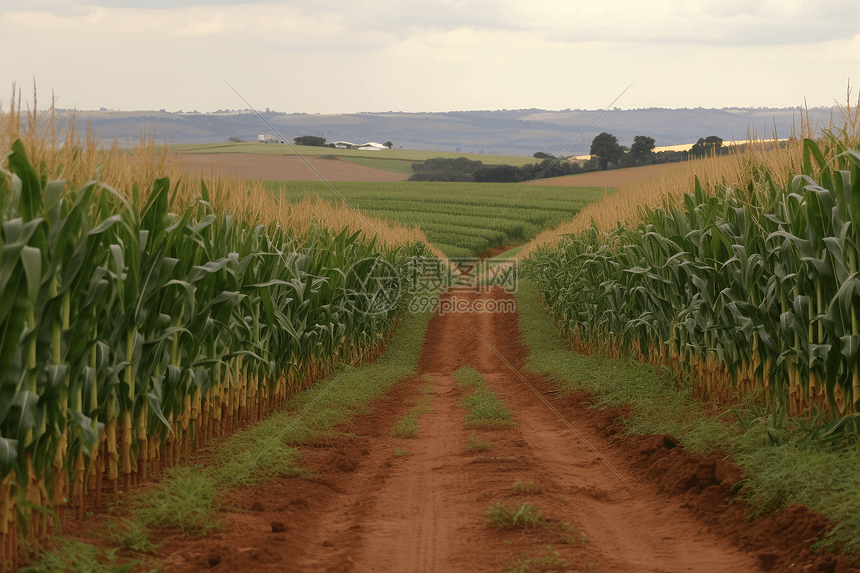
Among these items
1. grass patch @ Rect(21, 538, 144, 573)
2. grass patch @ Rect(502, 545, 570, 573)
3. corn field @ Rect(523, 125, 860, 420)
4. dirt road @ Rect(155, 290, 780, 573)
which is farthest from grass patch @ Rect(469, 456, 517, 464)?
grass patch @ Rect(21, 538, 144, 573)

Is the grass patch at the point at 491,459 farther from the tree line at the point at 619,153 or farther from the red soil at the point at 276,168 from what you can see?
the tree line at the point at 619,153

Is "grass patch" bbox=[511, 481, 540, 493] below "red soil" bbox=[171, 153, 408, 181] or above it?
below

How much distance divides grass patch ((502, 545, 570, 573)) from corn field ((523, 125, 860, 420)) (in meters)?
2.67

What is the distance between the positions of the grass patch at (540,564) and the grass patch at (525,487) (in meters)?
1.21

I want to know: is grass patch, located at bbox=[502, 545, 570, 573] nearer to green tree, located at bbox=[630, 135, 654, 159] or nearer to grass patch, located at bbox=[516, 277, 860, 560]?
grass patch, located at bbox=[516, 277, 860, 560]

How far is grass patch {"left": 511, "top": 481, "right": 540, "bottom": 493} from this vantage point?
16.5 ft

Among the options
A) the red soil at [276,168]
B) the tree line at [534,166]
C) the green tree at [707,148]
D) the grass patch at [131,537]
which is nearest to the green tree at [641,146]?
the tree line at [534,166]

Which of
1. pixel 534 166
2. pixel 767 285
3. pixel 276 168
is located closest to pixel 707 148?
pixel 767 285

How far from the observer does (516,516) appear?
4281 mm

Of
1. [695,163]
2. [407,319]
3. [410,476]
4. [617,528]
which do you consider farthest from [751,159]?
[407,319]

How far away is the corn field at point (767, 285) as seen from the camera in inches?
193

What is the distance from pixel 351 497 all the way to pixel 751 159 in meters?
6.41

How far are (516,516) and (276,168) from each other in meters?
42.7

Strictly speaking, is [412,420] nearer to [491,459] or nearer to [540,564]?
[491,459]
